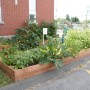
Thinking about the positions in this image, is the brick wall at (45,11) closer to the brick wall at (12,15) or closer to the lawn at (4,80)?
the brick wall at (12,15)

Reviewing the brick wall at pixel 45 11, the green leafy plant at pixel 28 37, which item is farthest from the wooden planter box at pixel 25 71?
the brick wall at pixel 45 11

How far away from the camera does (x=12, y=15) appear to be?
34.8ft

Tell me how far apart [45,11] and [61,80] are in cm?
755

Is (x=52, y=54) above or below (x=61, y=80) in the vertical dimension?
above

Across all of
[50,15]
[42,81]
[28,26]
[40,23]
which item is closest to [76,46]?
[42,81]

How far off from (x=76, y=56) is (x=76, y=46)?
1.34ft

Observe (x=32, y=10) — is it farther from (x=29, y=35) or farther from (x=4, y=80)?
(x=4, y=80)

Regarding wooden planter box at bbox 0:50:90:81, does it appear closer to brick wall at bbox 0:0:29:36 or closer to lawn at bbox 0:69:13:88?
lawn at bbox 0:69:13:88

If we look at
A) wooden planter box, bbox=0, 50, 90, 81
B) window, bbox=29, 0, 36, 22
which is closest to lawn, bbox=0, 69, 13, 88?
wooden planter box, bbox=0, 50, 90, 81

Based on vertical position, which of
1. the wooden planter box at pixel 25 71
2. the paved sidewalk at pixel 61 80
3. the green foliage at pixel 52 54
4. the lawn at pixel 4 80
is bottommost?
the paved sidewalk at pixel 61 80

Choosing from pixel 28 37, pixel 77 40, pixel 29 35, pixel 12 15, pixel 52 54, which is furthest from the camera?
pixel 12 15

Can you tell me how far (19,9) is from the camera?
427 inches

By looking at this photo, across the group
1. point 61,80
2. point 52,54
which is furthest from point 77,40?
point 61,80

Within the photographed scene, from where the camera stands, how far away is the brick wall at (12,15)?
10305mm
